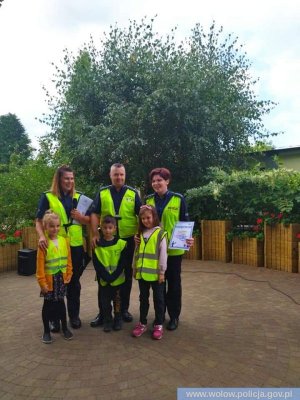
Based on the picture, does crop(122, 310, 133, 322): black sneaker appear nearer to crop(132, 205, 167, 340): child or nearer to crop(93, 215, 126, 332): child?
crop(93, 215, 126, 332): child

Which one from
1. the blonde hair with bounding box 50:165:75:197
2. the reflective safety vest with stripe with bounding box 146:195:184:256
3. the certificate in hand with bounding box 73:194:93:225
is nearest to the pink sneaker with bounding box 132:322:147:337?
the reflective safety vest with stripe with bounding box 146:195:184:256

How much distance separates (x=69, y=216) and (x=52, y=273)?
2.06ft

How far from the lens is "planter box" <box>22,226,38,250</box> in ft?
25.3

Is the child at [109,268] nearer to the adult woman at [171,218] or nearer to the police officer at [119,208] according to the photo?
the police officer at [119,208]

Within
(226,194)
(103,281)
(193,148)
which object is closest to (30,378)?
(103,281)

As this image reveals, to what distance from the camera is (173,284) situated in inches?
152

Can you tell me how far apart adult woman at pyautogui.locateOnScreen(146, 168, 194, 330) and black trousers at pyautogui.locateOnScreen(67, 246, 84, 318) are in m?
0.96

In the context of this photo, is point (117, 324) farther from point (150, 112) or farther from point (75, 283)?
point (150, 112)

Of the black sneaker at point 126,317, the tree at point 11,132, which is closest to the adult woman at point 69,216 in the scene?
the black sneaker at point 126,317

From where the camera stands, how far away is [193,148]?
9289mm

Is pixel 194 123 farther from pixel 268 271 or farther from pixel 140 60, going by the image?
pixel 268 271

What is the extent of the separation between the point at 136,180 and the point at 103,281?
6.40 m

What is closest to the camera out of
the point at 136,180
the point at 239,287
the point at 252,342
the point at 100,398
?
the point at 100,398

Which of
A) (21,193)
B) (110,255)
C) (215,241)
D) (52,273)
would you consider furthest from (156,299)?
(21,193)
